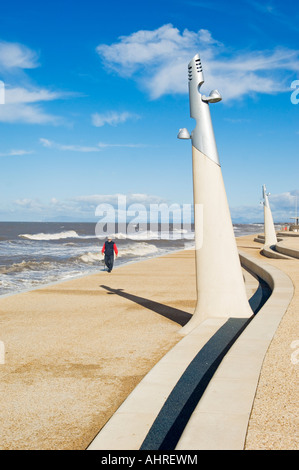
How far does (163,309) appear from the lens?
8734 millimetres

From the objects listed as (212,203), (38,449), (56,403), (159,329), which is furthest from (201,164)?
(38,449)

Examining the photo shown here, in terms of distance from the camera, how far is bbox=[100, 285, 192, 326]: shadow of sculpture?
7.89 meters

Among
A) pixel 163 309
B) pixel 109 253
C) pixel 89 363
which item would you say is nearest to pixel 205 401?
pixel 89 363

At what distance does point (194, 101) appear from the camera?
7.10 metres

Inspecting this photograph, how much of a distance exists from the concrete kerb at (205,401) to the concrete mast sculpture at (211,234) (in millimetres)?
1101

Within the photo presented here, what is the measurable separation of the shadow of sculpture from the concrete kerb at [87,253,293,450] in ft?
6.40

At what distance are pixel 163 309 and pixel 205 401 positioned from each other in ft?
17.3

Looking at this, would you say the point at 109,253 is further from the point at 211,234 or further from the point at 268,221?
the point at 268,221

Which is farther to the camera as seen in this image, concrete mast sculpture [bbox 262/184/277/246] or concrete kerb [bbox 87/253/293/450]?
concrete mast sculpture [bbox 262/184/277/246]

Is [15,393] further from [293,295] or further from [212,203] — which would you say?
[293,295]
